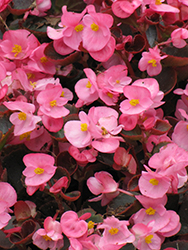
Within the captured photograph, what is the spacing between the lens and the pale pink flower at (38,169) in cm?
59

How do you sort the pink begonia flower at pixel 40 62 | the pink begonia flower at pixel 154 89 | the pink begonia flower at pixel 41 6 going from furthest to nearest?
the pink begonia flower at pixel 41 6 → the pink begonia flower at pixel 40 62 → the pink begonia flower at pixel 154 89

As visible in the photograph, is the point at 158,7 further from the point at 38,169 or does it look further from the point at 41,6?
the point at 38,169

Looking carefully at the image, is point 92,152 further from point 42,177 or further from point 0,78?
point 0,78

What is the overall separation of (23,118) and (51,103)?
64 mm

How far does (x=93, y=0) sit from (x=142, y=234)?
24.5 inches

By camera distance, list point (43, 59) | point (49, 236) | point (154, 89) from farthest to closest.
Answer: point (43, 59) < point (154, 89) < point (49, 236)

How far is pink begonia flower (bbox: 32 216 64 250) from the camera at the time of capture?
564 mm

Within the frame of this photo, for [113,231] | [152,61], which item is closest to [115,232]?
[113,231]

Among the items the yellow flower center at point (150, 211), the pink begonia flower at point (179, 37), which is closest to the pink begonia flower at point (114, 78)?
the pink begonia flower at point (179, 37)

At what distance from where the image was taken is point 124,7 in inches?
28.5

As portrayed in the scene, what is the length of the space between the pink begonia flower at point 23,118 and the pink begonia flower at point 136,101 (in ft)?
0.58

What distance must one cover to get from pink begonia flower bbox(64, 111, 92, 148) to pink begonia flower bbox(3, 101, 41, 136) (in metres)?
0.07

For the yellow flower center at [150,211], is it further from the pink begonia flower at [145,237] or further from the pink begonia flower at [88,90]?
the pink begonia flower at [88,90]

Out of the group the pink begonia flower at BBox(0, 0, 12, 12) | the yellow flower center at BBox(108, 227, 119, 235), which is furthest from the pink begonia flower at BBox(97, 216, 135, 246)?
the pink begonia flower at BBox(0, 0, 12, 12)
